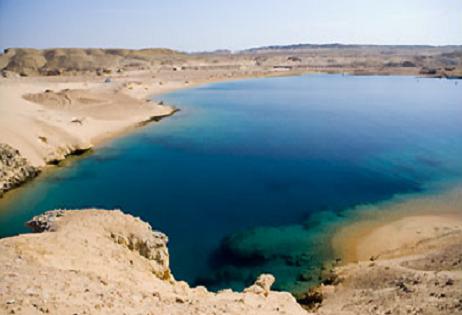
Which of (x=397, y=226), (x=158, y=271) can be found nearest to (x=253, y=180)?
(x=397, y=226)

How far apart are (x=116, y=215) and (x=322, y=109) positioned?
166 ft

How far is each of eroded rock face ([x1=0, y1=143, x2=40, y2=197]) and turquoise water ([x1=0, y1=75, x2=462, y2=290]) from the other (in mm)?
1202

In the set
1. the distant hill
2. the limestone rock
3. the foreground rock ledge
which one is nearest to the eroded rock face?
the foreground rock ledge

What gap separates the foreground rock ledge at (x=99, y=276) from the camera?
337 inches

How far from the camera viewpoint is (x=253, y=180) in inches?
1158

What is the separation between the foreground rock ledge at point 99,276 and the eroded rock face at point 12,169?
13733mm

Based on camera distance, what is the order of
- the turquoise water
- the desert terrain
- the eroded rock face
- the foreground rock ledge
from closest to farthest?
the foreground rock ledge → the desert terrain → the turquoise water → the eroded rock face

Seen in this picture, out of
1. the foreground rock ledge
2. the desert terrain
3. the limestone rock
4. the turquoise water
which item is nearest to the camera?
the foreground rock ledge

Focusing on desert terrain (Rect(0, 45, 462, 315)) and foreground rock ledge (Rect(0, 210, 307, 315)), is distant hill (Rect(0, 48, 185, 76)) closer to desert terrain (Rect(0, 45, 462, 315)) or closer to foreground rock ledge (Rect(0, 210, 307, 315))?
desert terrain (Rect(0, 45, 462, 315))

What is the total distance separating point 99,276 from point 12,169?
22.5 meters

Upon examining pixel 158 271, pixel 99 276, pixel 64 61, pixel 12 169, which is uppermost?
pixel 64 61

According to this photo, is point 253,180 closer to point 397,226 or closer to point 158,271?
point 397,226

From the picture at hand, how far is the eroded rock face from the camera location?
27.8 meters

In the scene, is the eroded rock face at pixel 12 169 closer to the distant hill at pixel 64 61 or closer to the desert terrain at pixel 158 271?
the desert terrain at pixel 158 271
